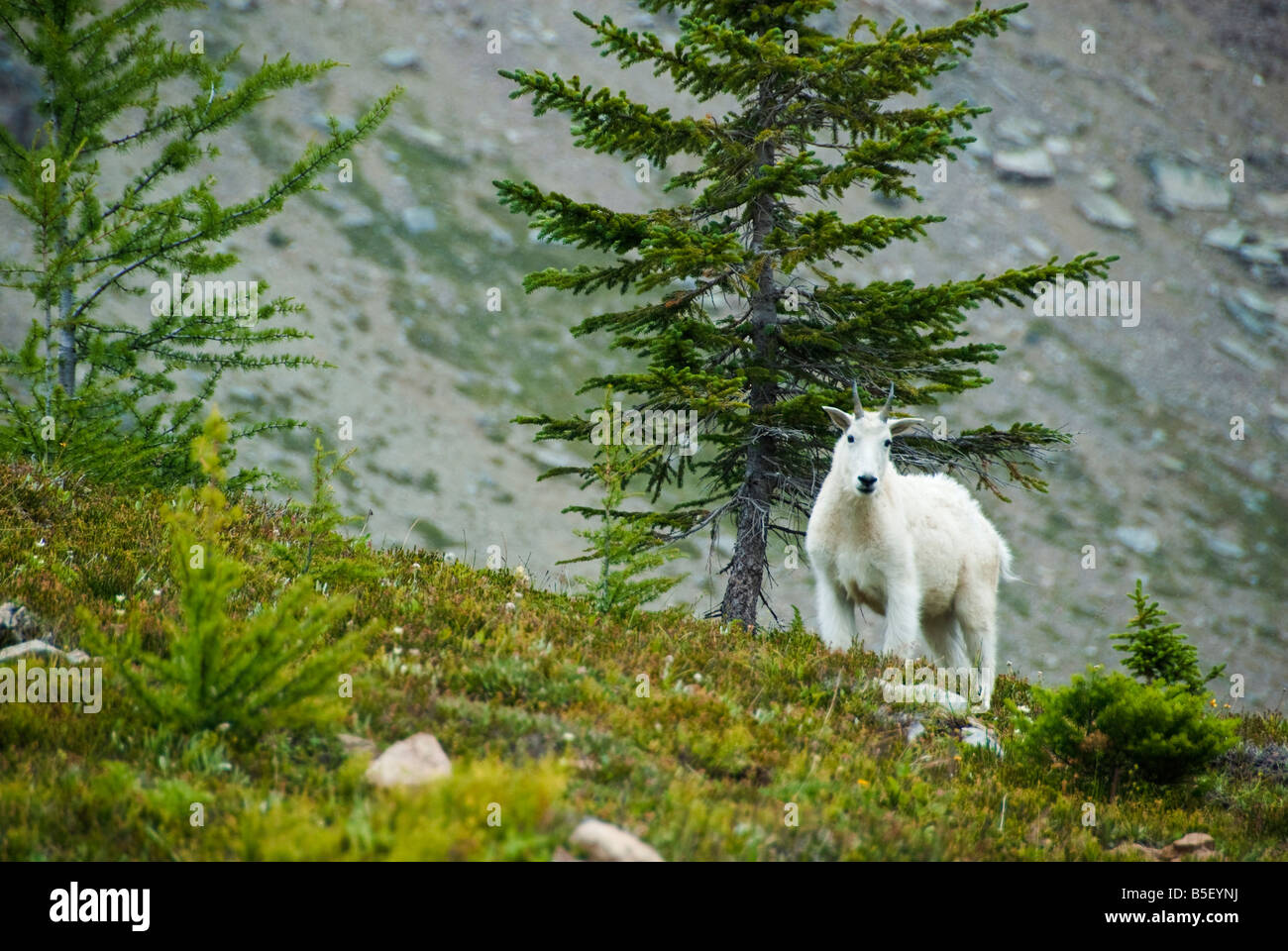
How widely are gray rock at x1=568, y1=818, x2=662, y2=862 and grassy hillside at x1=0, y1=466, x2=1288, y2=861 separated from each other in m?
0.11

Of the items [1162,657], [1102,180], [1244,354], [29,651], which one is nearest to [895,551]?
[1162,657]

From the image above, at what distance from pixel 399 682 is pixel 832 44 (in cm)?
1032

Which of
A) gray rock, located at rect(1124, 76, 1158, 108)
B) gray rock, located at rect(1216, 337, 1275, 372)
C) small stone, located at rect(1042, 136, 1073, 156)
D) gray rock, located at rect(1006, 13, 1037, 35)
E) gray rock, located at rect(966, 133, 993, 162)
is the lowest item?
gray rock, located at rect(1216, 337, 1275, 372)

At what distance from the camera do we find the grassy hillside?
400 cm

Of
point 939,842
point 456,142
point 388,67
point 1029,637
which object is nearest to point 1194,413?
point 1029,637

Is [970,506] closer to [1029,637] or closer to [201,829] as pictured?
[201,829]

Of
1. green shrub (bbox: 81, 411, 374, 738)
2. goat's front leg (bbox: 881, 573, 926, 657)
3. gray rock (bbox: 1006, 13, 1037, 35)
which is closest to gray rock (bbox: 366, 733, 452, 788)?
green shrub (bbox: 81, 411, 374, 738)

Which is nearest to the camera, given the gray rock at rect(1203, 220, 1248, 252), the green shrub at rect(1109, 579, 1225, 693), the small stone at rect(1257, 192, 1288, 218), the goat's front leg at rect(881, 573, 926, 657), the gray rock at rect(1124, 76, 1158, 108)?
the green shrub at rect(1109, 579, 1225, 693)

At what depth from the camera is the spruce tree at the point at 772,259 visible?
36.1ft

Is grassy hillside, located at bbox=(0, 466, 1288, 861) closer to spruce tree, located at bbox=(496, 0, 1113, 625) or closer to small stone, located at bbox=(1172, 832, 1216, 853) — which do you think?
small stone, located at bbox=(1172, 832, 1216, 853)

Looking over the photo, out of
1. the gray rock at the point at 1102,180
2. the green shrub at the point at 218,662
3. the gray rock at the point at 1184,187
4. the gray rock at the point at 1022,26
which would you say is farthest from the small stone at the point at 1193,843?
the gray rock at the point at 1022,26

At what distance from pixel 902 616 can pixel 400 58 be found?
90509 millimetres

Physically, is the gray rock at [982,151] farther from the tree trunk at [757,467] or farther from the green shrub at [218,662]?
the green shrub at [218,662]

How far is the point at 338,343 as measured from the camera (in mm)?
68875
